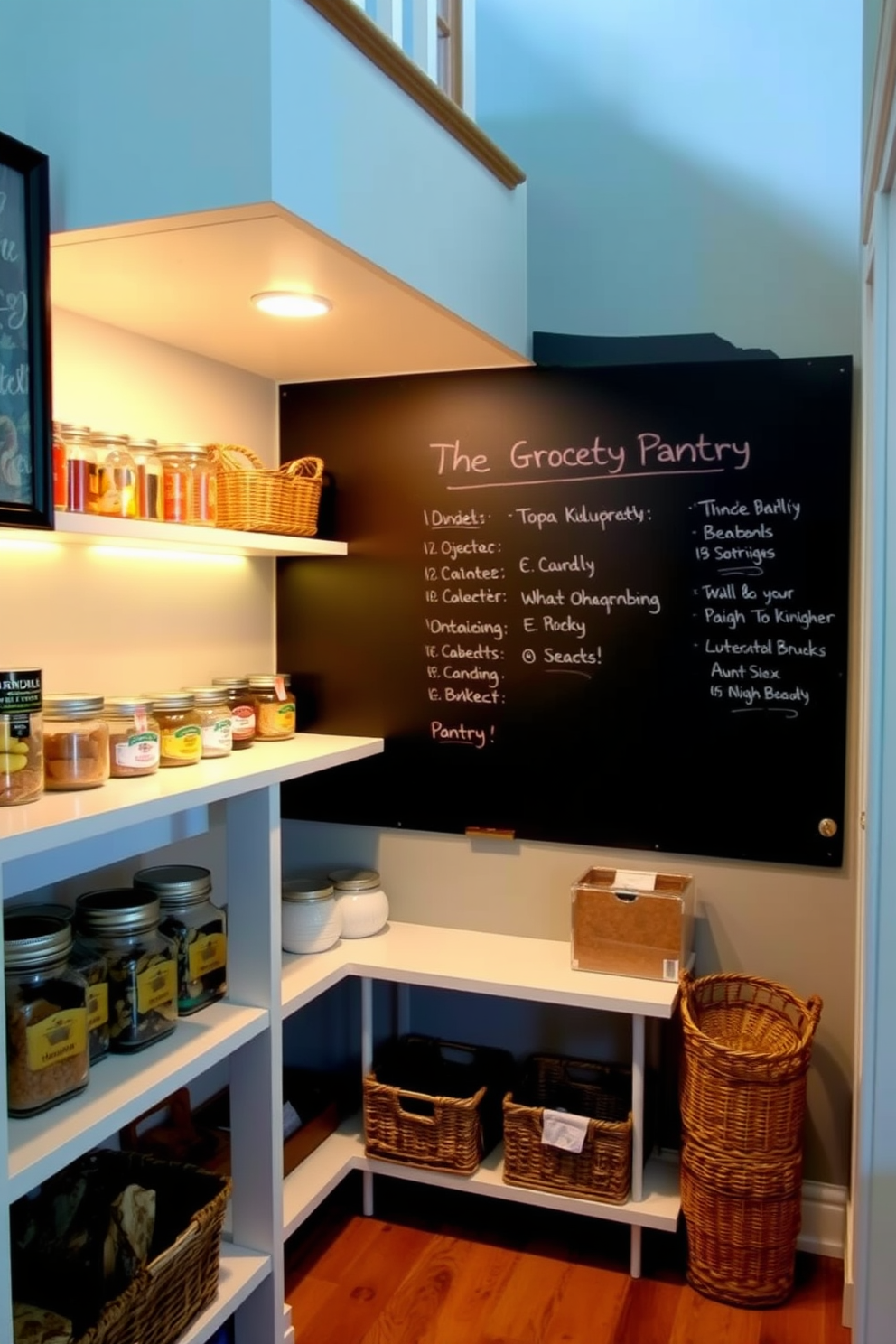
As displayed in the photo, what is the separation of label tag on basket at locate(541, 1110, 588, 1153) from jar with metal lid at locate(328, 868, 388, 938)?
1.90ft

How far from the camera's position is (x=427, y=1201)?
254 cm

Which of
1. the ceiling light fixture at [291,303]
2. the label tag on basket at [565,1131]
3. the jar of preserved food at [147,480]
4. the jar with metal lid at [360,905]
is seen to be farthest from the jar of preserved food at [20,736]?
the label tag on basket at [565,1131]

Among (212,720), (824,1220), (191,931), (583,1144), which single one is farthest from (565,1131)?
(212,720)

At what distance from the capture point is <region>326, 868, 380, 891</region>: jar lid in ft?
8.32

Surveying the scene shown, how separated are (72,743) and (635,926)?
4.02ft

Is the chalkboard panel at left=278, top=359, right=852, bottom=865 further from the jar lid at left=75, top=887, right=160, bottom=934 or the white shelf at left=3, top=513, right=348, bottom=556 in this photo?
the jar lid at left=75, top=887, right=160, bottom=934

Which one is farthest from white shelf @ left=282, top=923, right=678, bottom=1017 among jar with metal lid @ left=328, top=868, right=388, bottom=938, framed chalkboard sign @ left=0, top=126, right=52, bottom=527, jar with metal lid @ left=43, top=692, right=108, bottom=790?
framed chalkboard sign @ left=0, top=126, right=52, bottom=527

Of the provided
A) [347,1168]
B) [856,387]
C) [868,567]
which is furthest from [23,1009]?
[856,387]

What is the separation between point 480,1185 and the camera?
234cm

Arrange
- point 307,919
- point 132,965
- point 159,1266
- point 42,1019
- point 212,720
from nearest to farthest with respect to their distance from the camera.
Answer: point 42,1019, point 159,1266, point 132,965, point 212,720, point 307,919

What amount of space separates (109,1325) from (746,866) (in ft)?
4.92

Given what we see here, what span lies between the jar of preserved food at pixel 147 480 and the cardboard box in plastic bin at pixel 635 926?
3.79 ft

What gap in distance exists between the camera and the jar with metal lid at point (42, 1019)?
1.52 m

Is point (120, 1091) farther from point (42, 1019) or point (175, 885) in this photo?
point (175, 885)
